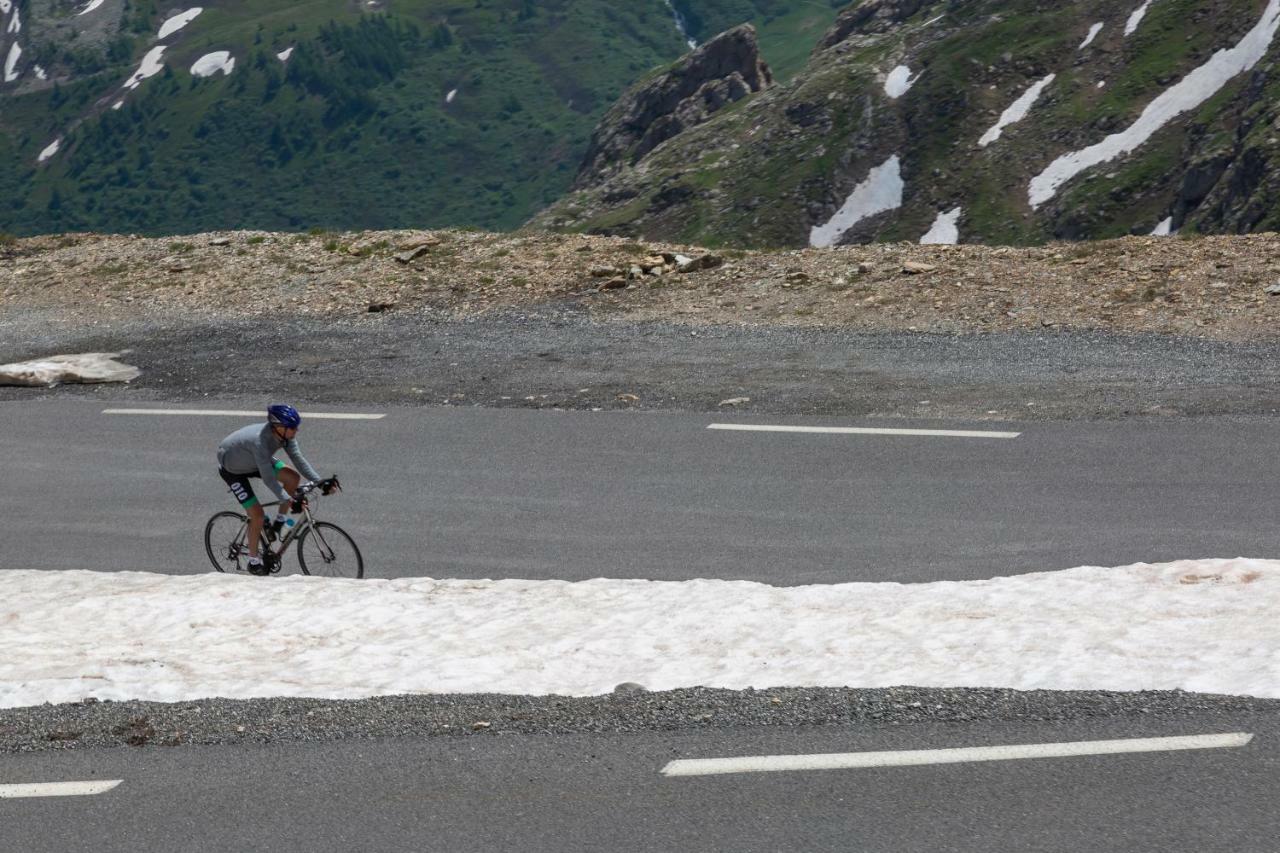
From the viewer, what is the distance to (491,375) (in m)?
16.8

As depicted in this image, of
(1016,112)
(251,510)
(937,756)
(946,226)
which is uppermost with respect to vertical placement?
(1016,112)

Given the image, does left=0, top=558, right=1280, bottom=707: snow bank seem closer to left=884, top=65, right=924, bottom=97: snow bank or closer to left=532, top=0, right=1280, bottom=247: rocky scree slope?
left=532, top=0, right=1280, bottom=247: rocky scree slope

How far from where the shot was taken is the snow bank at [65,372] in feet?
58.2

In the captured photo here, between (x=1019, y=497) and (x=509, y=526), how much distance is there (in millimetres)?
4437

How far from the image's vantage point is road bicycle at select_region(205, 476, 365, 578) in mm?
10859

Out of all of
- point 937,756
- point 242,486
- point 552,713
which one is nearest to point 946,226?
point 242,486

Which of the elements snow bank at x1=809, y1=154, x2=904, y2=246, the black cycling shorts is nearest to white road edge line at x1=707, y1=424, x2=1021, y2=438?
the black cycling shorts

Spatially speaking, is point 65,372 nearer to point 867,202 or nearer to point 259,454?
point 259,454

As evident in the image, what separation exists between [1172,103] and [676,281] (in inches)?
5378

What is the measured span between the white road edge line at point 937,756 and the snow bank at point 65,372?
13416mm

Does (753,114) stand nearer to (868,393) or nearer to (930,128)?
Answer: (930,128)

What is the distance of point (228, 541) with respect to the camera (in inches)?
452

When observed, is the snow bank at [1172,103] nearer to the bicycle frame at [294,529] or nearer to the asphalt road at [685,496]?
the asphalt road at [685,496]

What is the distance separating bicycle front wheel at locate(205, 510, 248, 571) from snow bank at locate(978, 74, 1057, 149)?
15068cm
